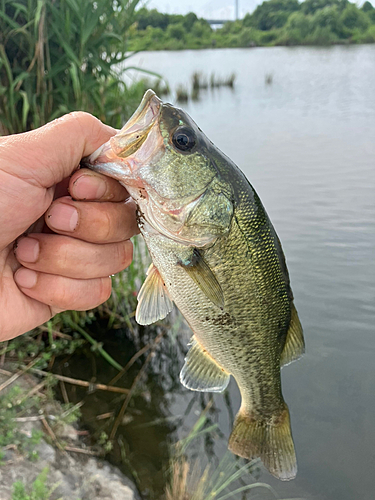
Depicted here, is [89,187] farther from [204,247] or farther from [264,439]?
[264,439]

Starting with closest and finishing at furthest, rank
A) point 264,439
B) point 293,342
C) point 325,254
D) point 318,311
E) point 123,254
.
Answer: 1. point 123,254
2. point 293,342
3. point 264,439
4. point 318,311
5. point 325,254

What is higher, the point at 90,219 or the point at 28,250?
the point at 90,219

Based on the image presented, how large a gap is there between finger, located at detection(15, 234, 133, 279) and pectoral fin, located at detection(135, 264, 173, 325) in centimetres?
25

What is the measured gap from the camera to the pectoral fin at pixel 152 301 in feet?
6.31

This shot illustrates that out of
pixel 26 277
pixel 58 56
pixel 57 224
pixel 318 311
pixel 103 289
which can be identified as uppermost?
pixel 58 56

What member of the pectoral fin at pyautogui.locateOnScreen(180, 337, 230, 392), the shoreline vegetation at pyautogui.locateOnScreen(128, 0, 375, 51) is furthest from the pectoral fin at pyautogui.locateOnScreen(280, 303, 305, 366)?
the shoreline vegetation at pyautogui.locateOnScreen(128, 0, 375, 51)

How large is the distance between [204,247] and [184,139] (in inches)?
18.0

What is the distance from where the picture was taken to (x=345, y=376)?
491 cm

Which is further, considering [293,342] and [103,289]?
[293,342]

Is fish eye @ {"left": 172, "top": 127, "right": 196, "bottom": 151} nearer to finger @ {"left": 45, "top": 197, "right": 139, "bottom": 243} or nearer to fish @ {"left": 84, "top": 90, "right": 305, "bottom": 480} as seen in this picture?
fish @ {"left": 84, "top": 90, "right": 305, "bottom": 480}

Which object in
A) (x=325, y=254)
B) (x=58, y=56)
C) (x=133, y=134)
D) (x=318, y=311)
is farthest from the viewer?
(x=325, y=254)

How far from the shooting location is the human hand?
1.68 metres

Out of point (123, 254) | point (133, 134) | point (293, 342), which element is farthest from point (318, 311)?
point (133, 134)

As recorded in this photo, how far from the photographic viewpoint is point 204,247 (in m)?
1.78
